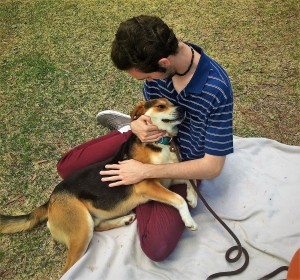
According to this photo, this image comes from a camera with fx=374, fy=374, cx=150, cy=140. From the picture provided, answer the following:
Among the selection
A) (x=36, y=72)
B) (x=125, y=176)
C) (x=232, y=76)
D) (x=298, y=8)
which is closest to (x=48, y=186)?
(x=125, y=176)

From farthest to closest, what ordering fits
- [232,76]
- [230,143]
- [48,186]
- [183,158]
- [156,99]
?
[232,76] → [48,186] → [183,158] → [156,99] → [230,143]

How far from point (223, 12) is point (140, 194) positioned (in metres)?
3.57

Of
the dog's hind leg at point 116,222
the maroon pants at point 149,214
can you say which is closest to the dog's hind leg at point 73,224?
the dog's hind leg at point 116,222

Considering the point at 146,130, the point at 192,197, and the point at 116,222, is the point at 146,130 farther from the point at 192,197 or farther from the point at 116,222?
the point at 116,222

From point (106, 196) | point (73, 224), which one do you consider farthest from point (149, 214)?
point (73, 224)

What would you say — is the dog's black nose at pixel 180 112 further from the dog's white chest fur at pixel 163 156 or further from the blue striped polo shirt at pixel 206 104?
the dog's white chest fur at pixel 163 156

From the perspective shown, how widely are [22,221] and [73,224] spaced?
1.88 feet

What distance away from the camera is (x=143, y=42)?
2096 mm

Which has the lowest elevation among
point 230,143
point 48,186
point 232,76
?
point 48,186

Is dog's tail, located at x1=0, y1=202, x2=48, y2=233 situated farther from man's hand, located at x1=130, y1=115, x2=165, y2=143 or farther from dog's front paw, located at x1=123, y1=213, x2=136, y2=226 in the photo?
man's hand, located at x1=130, y1=115, x2=165, y2=143

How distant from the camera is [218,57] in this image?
4664mm

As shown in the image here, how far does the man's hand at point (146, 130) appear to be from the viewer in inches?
106

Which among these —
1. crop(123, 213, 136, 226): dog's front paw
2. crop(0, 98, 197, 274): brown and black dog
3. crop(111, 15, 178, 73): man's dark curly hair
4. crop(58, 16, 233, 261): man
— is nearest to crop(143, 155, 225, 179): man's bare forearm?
crop(58, 16, 233, 261): man

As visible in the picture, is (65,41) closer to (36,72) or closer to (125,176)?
(36,72)
